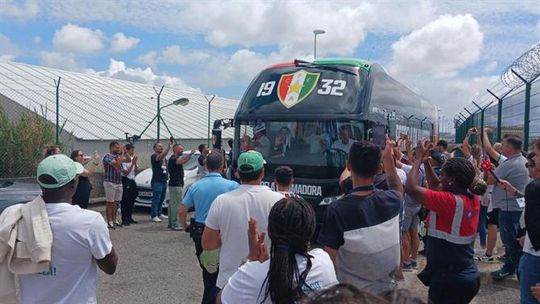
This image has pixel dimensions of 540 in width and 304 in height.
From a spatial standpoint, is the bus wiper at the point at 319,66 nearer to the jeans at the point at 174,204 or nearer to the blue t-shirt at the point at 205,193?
the jeans at the point at 174,204

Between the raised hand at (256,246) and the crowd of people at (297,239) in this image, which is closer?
the crowd of people at (297,239)

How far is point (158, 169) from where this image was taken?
1155 cm

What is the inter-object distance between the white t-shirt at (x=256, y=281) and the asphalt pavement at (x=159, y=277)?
2689 mm

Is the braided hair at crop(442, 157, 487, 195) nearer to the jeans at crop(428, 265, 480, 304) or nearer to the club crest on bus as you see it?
the jeans at crop(428, 265, 480, 304)

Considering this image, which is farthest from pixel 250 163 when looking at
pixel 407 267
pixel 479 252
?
pixel 479 252

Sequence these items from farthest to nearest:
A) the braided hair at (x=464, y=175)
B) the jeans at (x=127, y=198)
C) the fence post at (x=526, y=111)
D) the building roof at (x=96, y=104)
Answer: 1. the building roof at (x=96, y=104)
2. the jeans at (x=127, y=198)
3. the fence post at (x=526, y=111)
4. the braided hair at (x=464, y=175)

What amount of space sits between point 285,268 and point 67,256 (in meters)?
1.36

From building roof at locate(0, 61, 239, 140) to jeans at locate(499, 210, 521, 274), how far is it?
43.4 ft

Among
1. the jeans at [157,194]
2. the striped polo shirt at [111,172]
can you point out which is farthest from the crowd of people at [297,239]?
the jeans at [157,194]

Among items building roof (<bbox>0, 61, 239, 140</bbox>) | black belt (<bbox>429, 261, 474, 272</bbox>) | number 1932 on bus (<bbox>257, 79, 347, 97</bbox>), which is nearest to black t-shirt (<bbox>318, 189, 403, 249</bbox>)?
black belt (<bbox>429, 261, 474, 272</bbox>)

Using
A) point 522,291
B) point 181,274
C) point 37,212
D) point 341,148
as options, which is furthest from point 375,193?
point 341,148

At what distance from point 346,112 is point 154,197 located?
512cm

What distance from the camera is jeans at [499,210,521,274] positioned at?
679 cm

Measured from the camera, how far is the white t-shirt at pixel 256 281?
2291mm
